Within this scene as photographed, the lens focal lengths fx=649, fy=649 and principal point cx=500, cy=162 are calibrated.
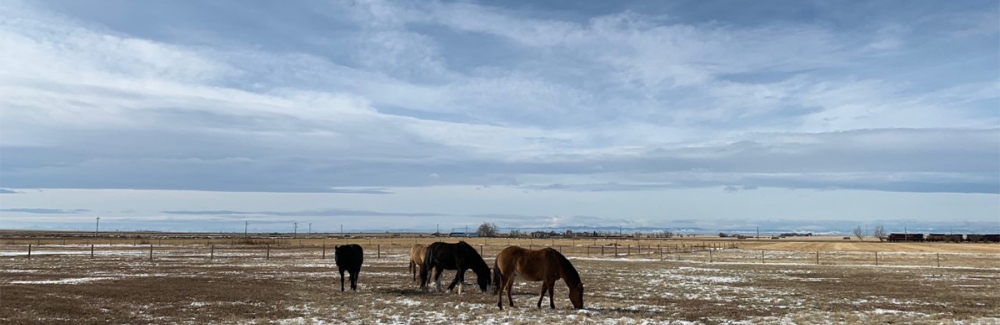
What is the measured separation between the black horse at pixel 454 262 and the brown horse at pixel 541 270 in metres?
3.34

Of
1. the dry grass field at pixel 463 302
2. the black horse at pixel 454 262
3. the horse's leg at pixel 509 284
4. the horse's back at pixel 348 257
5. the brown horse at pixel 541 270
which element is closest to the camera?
the dry grass field at pixel 463 302

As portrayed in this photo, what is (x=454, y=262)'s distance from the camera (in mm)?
19000

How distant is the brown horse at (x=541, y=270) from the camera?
1523 centimetres

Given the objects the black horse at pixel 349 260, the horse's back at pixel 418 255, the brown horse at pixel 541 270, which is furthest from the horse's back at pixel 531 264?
the horse's back at pixel 418 255

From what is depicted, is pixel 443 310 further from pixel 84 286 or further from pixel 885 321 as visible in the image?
pixel 84 286

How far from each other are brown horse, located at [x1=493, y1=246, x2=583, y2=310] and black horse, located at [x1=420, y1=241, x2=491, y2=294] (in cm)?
334

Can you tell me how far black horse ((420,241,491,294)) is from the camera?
1883 centimetres

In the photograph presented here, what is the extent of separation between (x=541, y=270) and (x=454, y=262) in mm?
4387

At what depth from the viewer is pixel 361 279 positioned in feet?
80.7

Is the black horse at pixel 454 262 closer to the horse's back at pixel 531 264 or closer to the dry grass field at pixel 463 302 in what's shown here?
the dry grass field at pixel 463 302

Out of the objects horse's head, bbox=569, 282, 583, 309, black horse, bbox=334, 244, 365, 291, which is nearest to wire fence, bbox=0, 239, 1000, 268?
black horse, bbox=334, 244, 365, 291

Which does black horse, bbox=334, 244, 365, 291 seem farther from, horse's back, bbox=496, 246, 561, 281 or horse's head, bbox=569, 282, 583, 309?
horse's head, bbox=569, 282, 583, 309

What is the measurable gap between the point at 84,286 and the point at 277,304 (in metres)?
8.98

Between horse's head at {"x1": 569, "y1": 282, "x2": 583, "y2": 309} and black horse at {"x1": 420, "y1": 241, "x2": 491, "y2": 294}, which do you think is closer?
horse's head at {"x1": 569, "y1": 282, "x2": 583, "y2": 309}
